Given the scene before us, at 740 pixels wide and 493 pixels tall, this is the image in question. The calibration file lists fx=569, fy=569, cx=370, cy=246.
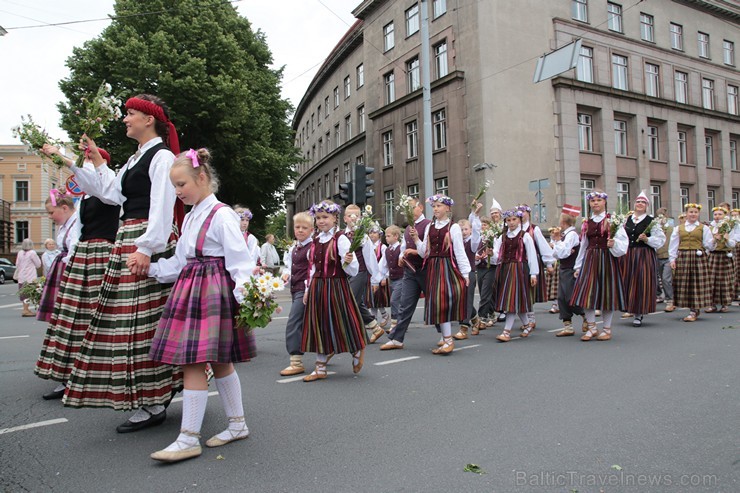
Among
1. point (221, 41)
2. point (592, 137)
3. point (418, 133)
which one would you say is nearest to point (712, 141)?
point (592, 137)

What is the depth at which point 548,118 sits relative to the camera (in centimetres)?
2603

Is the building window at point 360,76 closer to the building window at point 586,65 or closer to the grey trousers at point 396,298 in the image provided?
the building window at point 586,65

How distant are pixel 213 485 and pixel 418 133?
85.4 ft

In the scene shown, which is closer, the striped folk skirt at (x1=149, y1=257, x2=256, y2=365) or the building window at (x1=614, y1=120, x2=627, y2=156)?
the striped folk skirt at (x1=149, y1=257, x2=256, y2=365)

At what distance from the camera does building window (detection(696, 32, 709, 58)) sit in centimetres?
3288

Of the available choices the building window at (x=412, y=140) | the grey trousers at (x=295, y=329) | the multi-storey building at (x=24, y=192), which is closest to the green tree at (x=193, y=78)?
the building window at (x=412, y=140)

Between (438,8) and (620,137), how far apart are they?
1123 centimetres

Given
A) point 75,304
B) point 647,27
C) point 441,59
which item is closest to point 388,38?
point 441,59

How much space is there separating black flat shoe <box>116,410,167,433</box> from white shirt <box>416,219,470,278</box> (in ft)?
14.5

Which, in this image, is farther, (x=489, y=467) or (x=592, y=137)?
(x=592, y=137)

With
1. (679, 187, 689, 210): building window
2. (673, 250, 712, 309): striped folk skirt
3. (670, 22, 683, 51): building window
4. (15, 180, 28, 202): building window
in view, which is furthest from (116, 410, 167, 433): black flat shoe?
(15, 180, 28, 202): building window

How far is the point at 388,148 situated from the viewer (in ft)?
102

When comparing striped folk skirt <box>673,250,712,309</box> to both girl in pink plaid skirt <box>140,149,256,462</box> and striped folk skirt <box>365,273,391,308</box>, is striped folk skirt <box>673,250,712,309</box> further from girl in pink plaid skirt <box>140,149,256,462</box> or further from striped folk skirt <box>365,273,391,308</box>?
girl in pink plaid skirt <box>140,149,256,462</box>

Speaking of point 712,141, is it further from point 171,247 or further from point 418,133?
point 171,247
